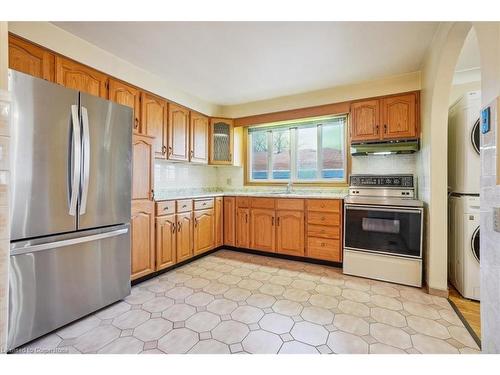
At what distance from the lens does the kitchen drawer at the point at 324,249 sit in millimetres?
2986

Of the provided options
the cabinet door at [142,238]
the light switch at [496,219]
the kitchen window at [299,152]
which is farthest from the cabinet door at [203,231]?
the light switch at [496,219]

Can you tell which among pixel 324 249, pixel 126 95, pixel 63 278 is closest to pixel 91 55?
pixel 126 95

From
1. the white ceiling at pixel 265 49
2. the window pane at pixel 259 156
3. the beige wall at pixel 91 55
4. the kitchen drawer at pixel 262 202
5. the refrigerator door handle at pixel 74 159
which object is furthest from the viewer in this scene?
the window pane at pixel 259 156

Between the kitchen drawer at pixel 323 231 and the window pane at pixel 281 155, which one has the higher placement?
the window pane at pixel 281 155

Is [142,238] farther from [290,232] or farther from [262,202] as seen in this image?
[290,232]

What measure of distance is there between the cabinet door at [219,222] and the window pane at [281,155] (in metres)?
1.09

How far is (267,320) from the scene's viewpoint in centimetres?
186

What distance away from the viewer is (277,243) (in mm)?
3359

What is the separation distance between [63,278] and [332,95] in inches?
140

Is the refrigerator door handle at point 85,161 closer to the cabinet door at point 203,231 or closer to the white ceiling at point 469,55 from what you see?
the cabinet door at point 203,231

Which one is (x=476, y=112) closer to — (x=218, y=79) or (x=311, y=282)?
(x=311, y=282)

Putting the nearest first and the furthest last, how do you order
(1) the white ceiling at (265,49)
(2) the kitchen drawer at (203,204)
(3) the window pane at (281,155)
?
(1) the white ceiling at (265,49) → (2) the kitchen drawer at (203,204) → (3) the window pane at (281,155)
